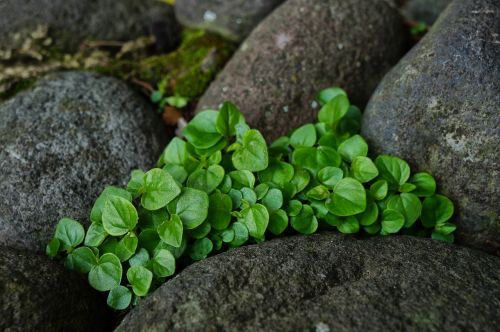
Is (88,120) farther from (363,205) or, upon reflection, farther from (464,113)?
(464,113)

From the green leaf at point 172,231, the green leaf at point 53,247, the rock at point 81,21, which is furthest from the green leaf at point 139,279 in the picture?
the rock at point 81,21

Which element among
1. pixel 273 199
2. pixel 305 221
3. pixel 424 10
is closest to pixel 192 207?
pixel 273 199

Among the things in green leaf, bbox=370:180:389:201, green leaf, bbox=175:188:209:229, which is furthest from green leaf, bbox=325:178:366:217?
green leaf, bbox=175:188:209:229

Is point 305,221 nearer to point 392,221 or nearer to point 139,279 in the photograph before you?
point 392,221

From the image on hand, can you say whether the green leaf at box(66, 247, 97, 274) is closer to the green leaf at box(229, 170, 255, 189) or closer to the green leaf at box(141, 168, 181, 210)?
the green leaf at box(141, 168, 181, 210)

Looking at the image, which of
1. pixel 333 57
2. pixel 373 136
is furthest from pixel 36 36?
pixel 373 136
